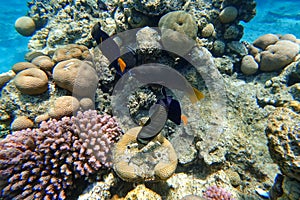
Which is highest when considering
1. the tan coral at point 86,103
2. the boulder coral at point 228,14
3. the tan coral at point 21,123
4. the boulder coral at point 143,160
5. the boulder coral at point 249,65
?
the boulder coral at point 228,14

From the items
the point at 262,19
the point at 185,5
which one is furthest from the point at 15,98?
the point at 262,19

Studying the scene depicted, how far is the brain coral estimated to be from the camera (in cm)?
170

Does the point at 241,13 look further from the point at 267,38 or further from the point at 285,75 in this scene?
the point at 285,75

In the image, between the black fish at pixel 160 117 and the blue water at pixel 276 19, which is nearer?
the black fish at pixel 160 117

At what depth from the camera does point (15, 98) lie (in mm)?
2986

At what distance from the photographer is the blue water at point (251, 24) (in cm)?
1359

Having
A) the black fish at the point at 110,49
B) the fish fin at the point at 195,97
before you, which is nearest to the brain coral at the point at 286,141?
the fish fin at the point at 195,97

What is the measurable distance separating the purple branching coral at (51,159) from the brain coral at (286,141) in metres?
2.08

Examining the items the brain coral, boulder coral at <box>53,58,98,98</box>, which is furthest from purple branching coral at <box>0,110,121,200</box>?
the brain coral

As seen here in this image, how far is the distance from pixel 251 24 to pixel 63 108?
21.5 metres

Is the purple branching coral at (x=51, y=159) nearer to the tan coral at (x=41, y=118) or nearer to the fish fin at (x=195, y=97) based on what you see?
the tan coral at (x=41, y=118)

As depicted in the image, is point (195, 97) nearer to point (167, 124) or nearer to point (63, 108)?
point (167, 124)

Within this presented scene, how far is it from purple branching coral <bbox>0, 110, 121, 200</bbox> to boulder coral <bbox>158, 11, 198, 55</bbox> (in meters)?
2.15

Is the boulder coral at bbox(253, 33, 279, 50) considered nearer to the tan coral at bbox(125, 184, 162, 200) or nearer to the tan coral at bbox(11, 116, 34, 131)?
the tan coral at bbox(125, 184, 162, 200)
